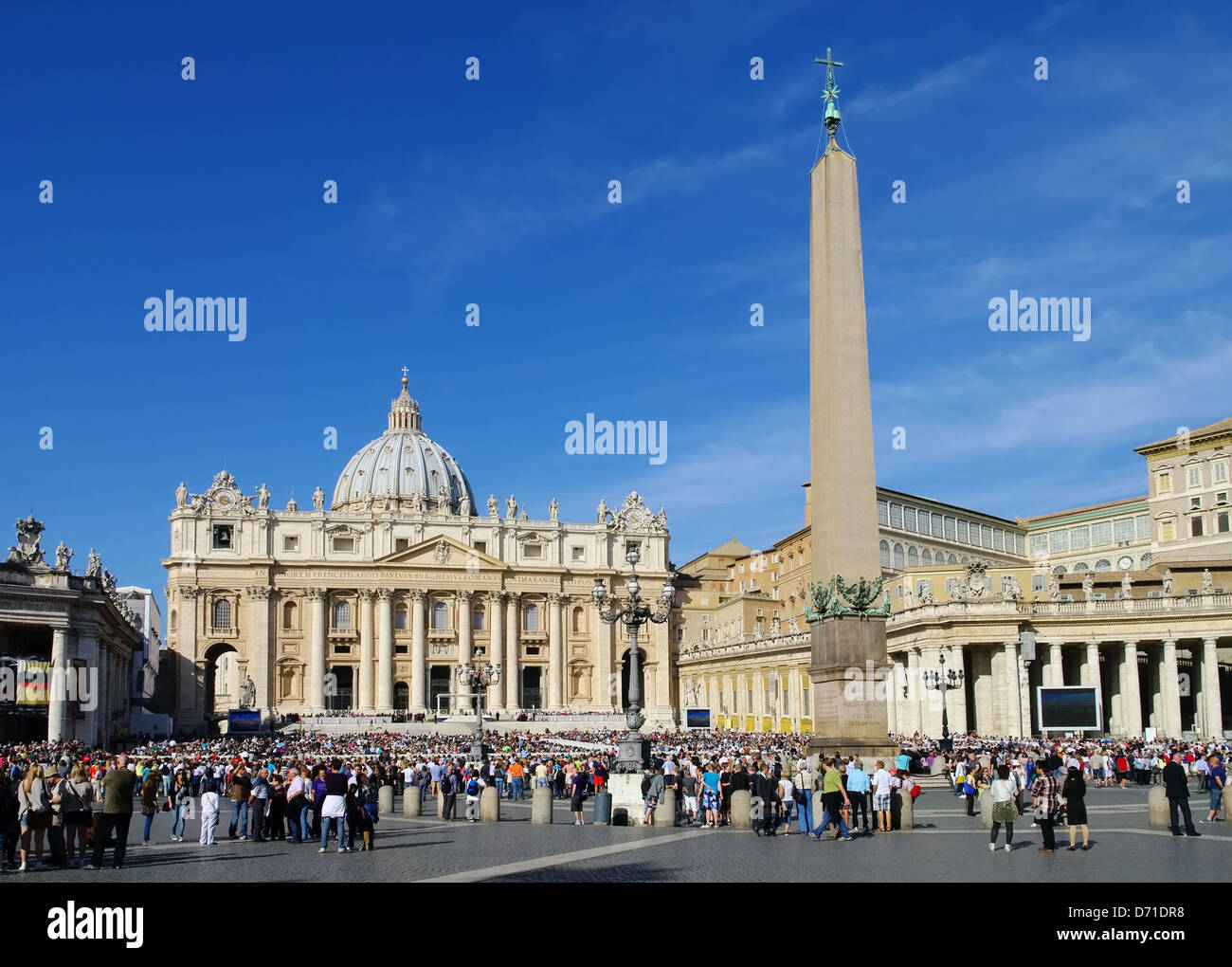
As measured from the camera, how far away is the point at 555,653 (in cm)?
8812

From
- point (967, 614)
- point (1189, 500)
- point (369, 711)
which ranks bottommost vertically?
point (369, 711)

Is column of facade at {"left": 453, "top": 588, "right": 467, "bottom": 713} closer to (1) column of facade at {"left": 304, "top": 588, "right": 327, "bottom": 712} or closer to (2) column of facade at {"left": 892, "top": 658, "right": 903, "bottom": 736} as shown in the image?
(1) column of facade at {"left": 304, "top": 588, "right": 327, "bottom": 712}

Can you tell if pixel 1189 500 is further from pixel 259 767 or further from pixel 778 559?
pixel 259 767

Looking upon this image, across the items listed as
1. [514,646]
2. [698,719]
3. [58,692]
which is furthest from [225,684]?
[58,692]

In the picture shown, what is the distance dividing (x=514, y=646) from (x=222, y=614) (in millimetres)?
19421

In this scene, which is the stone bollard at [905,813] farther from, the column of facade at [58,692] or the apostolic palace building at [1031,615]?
the column of facade at [58,692]

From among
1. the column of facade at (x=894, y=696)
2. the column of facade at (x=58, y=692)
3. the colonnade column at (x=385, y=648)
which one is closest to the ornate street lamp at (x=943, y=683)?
the column of facade at (x=894, y=696)

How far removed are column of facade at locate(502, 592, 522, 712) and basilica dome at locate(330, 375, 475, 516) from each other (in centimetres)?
2340

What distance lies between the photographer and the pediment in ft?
279

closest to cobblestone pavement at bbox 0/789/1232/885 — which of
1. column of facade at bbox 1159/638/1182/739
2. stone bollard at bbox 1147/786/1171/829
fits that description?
stone bollard at bbox 1147/786/1171/829

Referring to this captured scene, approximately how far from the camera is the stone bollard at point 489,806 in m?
20.9
